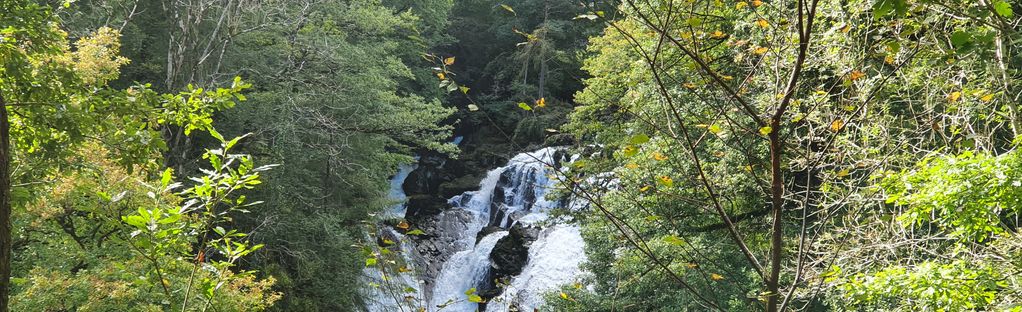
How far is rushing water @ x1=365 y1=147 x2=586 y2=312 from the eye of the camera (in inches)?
538

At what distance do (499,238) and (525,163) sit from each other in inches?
559

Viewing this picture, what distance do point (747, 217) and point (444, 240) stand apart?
9.25 m

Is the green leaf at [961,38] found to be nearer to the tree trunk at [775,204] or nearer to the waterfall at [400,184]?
the tree trunk at [775,204]

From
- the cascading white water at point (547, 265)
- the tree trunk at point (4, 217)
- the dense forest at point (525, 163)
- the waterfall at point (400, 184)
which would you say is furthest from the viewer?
the waterfall at point (400, 184)

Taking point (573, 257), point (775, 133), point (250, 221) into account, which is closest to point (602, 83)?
point (573, 257)

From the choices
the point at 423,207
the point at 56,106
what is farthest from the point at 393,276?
the point at 423,207

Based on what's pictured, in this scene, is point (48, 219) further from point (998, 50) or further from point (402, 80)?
point (402, 80)

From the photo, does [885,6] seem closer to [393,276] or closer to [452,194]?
[393,276]

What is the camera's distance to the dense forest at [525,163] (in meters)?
2.49

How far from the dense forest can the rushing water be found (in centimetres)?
7

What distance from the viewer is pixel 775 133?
1.77 metres

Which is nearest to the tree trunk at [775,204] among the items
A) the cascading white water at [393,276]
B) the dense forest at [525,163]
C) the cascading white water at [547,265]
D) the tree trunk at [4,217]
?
the dense forest at [525,163]

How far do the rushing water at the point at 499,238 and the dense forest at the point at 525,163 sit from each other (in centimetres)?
7

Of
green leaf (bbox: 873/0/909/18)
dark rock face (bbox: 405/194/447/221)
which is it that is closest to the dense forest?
green leaf (bbox: 873/0/909/18)
